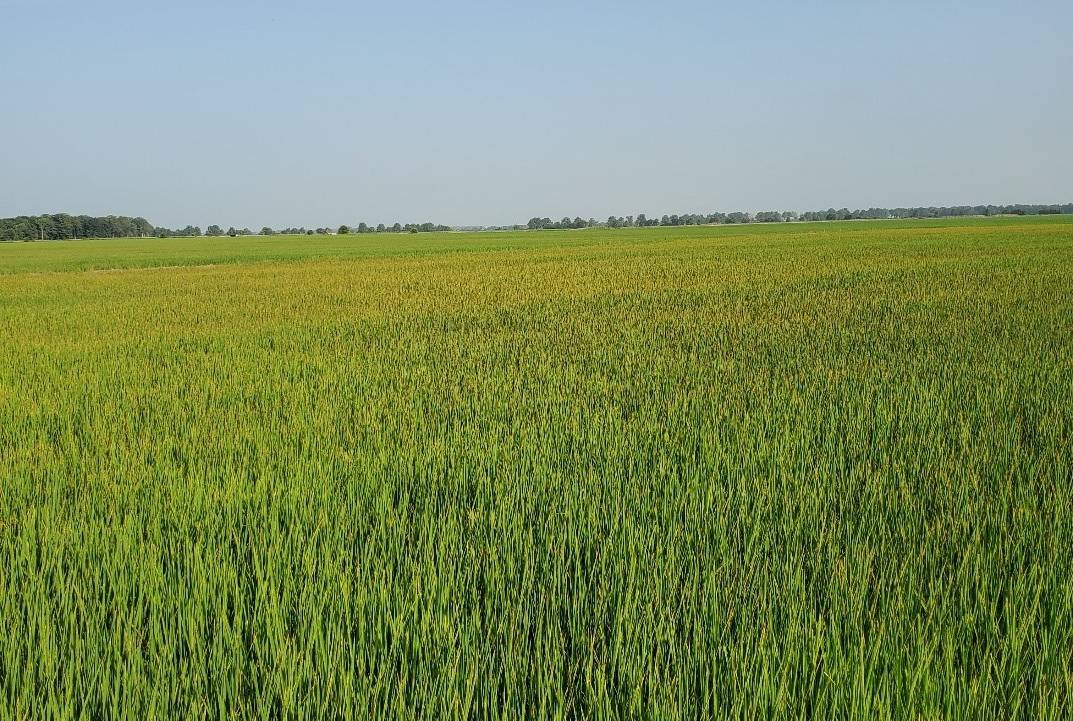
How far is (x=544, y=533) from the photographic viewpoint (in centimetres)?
312

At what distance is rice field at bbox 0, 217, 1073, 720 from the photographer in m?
2.07

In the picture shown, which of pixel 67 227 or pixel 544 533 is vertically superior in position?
pixel 67 227

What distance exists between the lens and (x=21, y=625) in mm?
2445

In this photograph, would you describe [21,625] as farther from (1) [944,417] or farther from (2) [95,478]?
(1) [944,417]

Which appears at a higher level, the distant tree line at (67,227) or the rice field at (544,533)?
the distant tree line at (67,227)

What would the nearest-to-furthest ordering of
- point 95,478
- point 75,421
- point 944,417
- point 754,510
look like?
point 754,510 < point 95,478 < point 944,417 < point 75,421

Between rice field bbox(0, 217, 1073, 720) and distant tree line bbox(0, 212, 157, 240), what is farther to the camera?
distant tree line bbox(0, 212, 157, 240)

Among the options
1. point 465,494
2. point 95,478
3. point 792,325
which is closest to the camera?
point 465,494

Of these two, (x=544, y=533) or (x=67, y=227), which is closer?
(x=544, y=533)

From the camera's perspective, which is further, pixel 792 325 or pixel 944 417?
pixel 792 325

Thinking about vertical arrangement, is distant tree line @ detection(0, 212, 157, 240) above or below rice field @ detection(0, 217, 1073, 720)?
above

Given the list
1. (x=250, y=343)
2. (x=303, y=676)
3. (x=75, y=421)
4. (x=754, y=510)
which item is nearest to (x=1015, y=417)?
(x=754, y=510)

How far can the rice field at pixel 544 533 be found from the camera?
2.07m

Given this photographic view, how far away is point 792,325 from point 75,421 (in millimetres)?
7788
